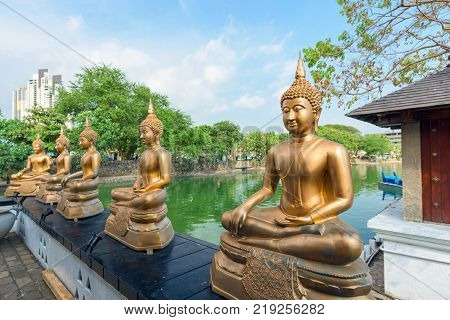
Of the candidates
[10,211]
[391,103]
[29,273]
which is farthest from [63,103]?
[391,103]

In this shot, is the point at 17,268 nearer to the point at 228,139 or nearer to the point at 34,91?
the point at 34,91

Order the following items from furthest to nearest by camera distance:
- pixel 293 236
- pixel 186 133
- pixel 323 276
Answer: pixel 186 133, pixel 293 236, pixel 323 276

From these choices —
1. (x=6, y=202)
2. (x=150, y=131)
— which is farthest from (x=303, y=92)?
(x=6, y=202)

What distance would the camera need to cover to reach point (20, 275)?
4.27 m

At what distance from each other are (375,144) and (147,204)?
2.88 m

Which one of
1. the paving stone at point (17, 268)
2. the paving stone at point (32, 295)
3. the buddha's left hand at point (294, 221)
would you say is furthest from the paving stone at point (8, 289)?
the buddha's left hand at point (294, 221)

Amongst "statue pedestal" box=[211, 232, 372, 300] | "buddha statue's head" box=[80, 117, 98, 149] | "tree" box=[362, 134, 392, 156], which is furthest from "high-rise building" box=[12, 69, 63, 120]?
"tree" box=[362, 134, 392, 156]

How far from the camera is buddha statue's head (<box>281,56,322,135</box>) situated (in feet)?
6.43

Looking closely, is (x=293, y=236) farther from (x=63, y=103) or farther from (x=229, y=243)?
(x=63, y=103)

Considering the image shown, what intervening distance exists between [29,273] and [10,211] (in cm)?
205

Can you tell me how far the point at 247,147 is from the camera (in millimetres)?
2900

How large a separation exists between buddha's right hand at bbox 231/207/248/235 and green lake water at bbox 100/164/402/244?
1.82 metres

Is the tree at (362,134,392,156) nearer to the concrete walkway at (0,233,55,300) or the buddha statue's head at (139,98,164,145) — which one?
the buddha statue's head at (139,98,164,145)

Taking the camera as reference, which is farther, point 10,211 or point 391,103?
point 10,211
